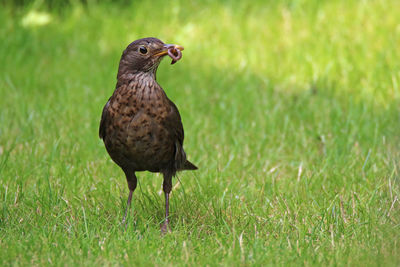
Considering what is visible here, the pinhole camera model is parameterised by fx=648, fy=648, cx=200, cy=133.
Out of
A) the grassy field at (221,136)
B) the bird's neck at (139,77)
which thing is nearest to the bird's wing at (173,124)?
the bird's neck at (139,77)

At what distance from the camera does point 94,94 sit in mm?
6688

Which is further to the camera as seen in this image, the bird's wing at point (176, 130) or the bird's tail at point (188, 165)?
the bird's tail at point (188, 165)

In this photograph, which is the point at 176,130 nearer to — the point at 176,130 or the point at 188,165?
the point at 176,130

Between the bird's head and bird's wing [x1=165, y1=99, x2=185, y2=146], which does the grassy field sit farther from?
the bird's head

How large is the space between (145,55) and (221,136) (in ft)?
6.39

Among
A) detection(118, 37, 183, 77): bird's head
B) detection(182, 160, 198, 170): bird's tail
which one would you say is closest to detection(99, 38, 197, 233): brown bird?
detection(118, 37, 183, 77): bird's head

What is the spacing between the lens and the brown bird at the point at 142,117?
391 cm

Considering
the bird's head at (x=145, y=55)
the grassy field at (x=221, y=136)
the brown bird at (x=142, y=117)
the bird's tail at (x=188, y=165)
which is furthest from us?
the bird's tail at (x=188, y=165)

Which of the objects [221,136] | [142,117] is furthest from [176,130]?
[221,136]

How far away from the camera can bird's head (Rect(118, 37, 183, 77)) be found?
13.3 feet

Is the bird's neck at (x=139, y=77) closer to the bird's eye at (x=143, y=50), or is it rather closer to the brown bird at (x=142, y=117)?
the brown bird at (x=142, y=117)

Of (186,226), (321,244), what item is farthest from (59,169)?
(321,244)

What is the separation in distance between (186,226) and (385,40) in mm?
4448

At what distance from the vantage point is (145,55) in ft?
13.3
